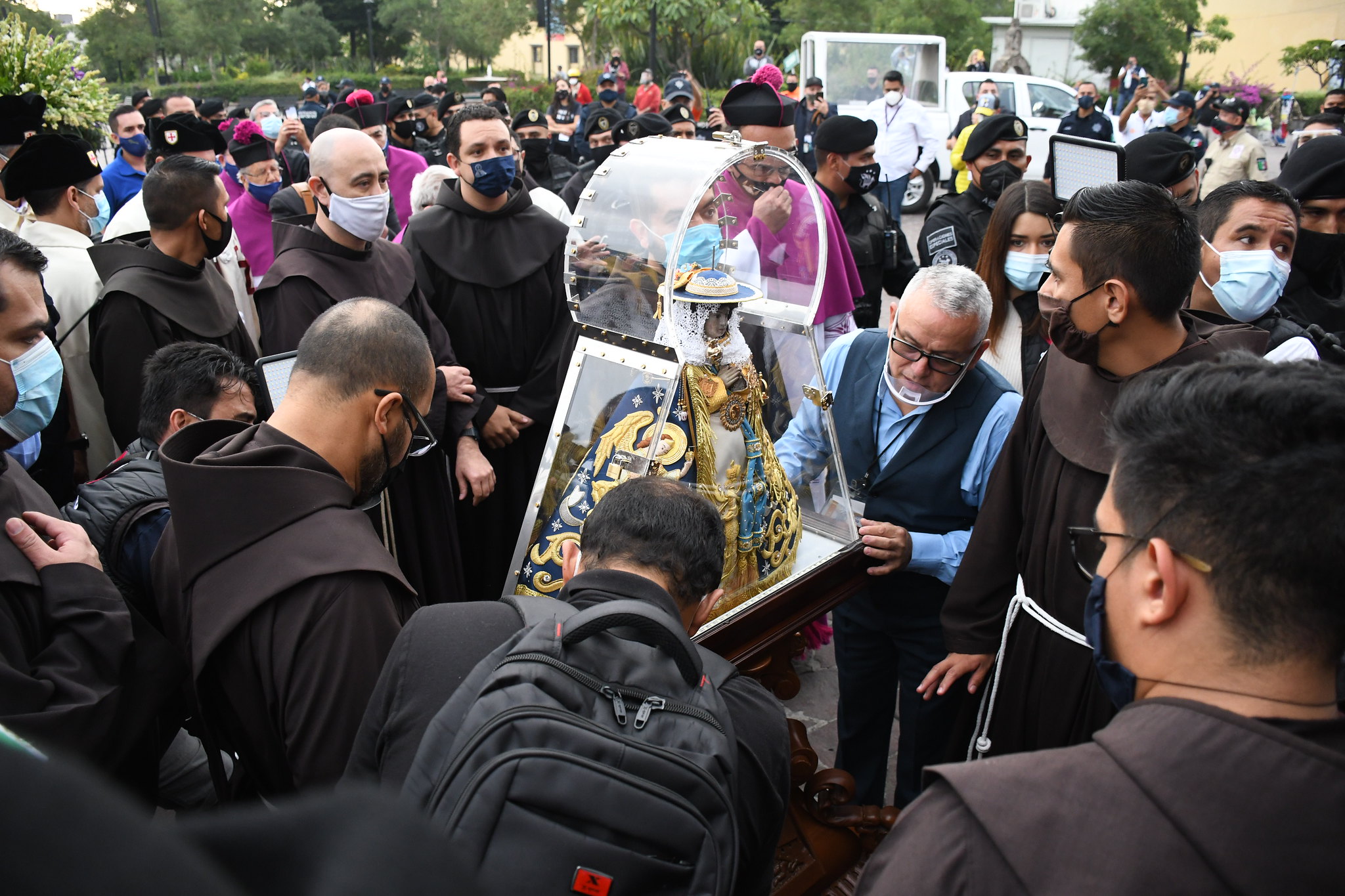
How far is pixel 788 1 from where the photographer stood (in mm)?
32875

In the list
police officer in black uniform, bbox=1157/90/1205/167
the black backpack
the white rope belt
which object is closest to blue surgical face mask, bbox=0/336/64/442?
the black backpack

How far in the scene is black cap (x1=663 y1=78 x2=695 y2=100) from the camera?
8818 mm

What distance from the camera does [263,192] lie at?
5.86 meters

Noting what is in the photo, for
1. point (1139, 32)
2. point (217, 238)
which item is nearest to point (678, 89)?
point (217, 238)

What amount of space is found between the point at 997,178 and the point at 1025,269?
1.56 metres

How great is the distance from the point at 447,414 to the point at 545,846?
2.53 metres

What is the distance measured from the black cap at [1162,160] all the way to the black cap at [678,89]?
5.12 m

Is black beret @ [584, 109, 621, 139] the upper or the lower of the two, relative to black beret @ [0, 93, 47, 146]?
upper

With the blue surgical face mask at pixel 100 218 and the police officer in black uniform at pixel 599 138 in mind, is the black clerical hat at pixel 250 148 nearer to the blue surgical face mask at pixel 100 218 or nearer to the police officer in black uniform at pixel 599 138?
the blue surgical face mask at pixel 100 218

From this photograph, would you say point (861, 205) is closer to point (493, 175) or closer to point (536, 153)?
point (493, 175)

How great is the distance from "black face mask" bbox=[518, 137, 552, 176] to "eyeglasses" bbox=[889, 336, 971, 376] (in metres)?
5.53

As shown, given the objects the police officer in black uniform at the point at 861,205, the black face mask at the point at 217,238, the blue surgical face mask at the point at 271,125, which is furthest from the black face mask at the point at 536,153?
the black face mask at the point at 217,238

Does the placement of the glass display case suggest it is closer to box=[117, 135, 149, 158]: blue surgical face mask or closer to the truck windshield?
box=[117, 135, 149, 158]: blue surgical face mask

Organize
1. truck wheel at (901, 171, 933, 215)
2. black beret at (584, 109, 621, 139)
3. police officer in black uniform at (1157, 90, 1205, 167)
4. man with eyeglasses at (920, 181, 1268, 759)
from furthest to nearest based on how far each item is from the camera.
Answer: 1. truck wheel at (901, 171, 933, 215)
2. police officer in black uniform at (1157, 90, 1205, 167)
3. black beret at (584, 109, 621, 139)
4. man with eyeglasses at (920, 181, 1268, 759)
